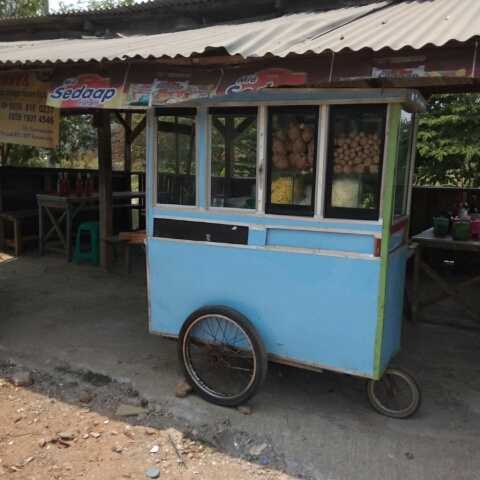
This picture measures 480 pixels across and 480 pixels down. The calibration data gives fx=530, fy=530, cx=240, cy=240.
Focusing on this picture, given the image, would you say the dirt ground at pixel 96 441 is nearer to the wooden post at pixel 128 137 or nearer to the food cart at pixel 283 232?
the food cart at pixel 283 232

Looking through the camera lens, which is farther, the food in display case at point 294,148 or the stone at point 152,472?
the food in display case at point 294,148

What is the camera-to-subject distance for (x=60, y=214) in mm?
8469

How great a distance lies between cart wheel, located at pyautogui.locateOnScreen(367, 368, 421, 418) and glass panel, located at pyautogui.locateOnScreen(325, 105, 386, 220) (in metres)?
1.14

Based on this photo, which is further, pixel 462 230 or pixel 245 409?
pixel 462 230

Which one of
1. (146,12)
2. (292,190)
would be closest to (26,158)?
(146,12)

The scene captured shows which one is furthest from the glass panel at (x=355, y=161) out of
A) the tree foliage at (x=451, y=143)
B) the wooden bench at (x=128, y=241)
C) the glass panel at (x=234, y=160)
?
the tree foliage at (x=451, y=143)

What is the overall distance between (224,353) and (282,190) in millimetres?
1211

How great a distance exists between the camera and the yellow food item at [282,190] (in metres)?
3.42

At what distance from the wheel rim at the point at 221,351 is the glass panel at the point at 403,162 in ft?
4.47

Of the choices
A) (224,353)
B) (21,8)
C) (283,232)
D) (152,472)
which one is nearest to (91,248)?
(224,353)

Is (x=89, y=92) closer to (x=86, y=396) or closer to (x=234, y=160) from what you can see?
(x=234, y=160)

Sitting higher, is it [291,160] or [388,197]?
[291,160]

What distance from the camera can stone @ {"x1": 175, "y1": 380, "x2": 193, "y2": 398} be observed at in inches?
147

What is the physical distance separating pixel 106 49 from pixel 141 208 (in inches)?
261
